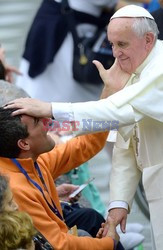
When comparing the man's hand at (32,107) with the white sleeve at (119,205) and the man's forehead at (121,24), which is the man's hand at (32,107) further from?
the white sleeve at (119,205)

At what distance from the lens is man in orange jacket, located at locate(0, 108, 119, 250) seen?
3711 millimetres

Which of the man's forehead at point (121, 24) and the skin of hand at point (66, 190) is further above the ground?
the man's forehead at point (121, 24)

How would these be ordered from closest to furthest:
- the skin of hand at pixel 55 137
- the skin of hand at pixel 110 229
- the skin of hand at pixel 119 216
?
the skin of hand at pixel 110 229, the skin of hand at pixel 119 216, the skin of hand at pixel 55 137

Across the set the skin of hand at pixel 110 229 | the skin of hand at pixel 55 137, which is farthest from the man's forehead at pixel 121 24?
the skin of hand at pixel 55 137

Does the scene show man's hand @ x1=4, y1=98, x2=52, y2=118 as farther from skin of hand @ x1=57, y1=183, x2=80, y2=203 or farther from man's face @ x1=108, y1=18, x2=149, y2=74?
skin of hand @ x1=57, y1=183, x2=80, y2=203

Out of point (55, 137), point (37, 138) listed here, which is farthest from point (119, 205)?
point (55, 137)

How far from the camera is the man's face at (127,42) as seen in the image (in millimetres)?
3713

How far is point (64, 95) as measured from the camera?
648 cm

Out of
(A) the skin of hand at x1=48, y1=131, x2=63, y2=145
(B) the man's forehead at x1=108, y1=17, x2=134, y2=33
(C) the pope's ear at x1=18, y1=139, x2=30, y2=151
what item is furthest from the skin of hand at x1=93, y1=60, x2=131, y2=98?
(A) the skin of hand at x1=48, y1=131, x2=63, y2=145

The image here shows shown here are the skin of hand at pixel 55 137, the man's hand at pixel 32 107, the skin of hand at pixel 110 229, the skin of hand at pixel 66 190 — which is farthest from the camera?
the skin of hand at pixel 55 137

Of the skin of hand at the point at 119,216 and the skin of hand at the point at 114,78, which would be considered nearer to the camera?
the skin of hand at the point at 114,78

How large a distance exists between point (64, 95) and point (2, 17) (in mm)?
2899

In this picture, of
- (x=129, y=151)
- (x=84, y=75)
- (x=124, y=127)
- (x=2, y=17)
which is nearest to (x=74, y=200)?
(x=129, y=151)

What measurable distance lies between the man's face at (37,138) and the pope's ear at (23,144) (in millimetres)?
16
